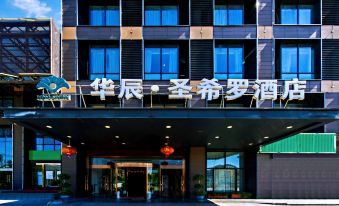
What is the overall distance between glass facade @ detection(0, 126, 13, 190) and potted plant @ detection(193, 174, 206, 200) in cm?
1953

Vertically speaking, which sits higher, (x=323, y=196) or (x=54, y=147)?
(x=54, y=147)

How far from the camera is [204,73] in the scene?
1063 inches

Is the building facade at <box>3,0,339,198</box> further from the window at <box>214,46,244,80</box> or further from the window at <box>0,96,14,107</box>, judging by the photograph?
the window at <box>0,96,14,107</box>

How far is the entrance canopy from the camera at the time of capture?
1527 cm

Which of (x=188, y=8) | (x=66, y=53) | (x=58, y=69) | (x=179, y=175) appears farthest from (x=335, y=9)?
(x=58, y=69)

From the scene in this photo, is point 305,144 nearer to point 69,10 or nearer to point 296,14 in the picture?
point 296,14

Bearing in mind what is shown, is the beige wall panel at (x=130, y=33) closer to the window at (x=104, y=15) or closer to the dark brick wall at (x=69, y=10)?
the window at (x=104, y=15)

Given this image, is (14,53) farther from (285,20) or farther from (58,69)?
(285,20)

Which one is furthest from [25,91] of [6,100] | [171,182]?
[171,182]

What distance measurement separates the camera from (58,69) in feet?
114

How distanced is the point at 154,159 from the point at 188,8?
11.2 metres

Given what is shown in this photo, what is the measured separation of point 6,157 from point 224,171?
2100 centimetres

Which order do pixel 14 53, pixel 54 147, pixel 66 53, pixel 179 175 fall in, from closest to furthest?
pixel 66 53
pixel 179 175
pixel 14 53
pixel 54 147

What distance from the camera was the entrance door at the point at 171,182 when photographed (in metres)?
28.5
